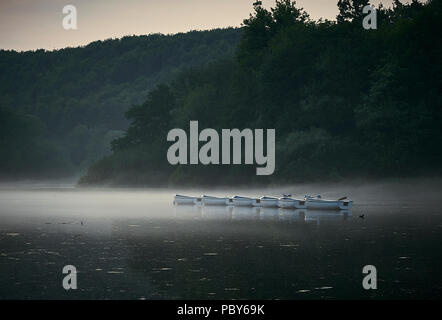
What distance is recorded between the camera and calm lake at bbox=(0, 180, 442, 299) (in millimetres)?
39688

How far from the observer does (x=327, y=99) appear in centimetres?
14600

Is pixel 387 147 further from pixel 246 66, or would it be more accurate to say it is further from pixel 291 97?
pixel 246 66

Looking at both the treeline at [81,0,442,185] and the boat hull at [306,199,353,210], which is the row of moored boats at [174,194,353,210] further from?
the treeline at [81,0,442,185]

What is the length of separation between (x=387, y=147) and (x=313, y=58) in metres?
33.7

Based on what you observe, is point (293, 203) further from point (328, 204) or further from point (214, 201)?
point (214, 201)

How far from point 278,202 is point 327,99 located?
156ft

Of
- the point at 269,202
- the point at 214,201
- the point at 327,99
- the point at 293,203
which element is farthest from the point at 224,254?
the point at 327,99

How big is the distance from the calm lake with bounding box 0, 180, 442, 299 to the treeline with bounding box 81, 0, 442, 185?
129 ft

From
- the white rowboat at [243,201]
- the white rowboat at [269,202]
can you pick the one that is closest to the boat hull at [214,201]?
the white rowboat at [243,201]

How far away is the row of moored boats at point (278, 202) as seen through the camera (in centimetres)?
9325

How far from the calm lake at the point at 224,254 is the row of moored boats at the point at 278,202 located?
1.72m

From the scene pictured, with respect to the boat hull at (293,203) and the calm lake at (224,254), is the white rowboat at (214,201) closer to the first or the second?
the boat hull at (293,203)

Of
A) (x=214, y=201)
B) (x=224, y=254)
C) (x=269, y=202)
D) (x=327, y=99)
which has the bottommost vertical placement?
(x=224, y=254)
